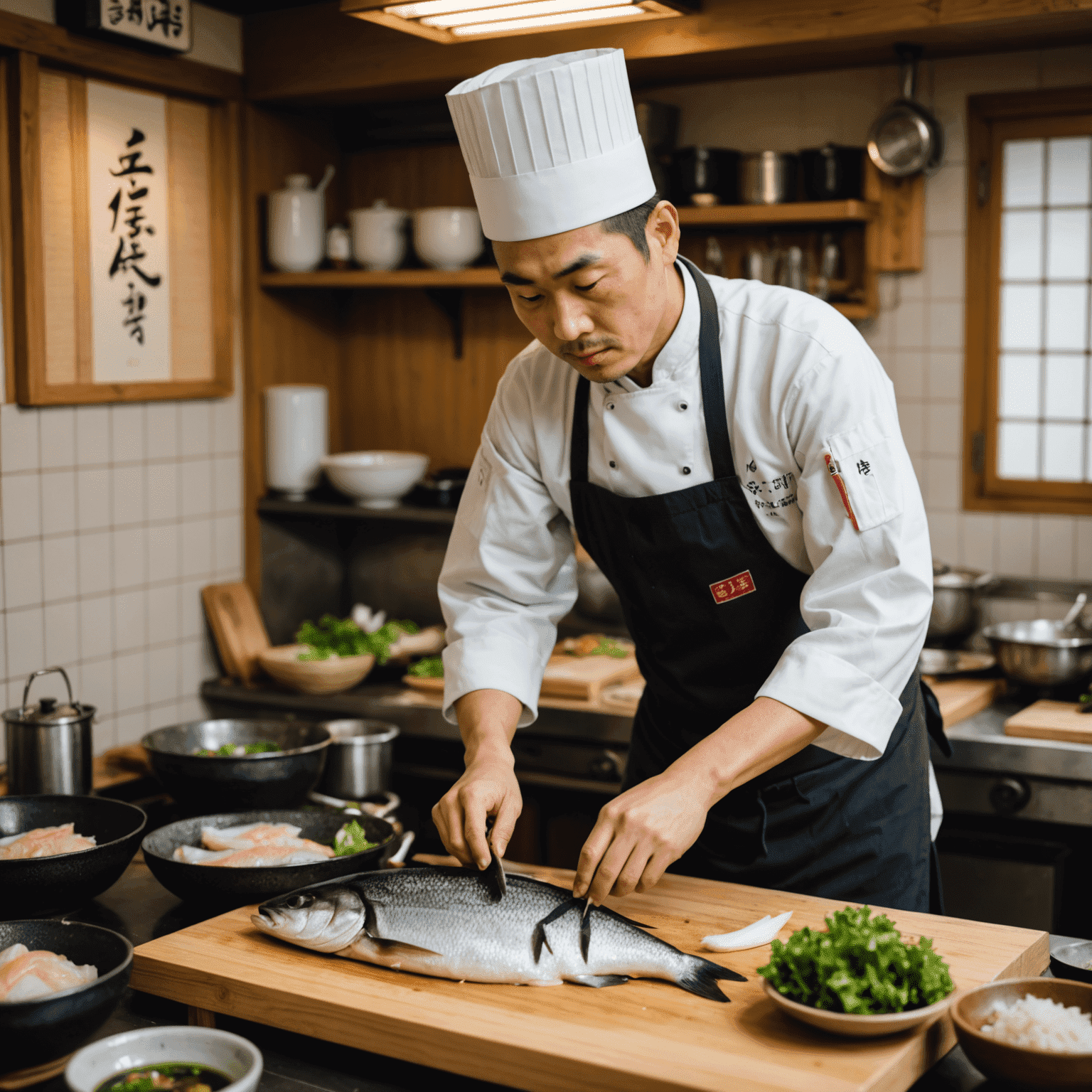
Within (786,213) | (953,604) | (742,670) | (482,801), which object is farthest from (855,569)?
(786,213)

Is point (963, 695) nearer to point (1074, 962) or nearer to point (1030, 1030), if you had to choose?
point (1074, 962)

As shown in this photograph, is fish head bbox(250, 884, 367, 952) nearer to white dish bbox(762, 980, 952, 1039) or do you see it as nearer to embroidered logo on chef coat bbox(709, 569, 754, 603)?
white dish bbox(762, 980, 952, 1039)

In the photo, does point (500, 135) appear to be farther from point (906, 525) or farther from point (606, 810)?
point (606, 810)

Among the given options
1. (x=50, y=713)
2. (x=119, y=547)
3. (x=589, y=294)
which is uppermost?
(x=589, y=294)

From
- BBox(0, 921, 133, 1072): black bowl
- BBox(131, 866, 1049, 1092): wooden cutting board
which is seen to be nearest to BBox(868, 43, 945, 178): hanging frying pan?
BBox(131, 866, 1049, 1092): wooden cutting board

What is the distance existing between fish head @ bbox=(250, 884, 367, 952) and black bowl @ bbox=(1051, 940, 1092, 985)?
34.7 inches

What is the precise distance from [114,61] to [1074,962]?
10.6ft

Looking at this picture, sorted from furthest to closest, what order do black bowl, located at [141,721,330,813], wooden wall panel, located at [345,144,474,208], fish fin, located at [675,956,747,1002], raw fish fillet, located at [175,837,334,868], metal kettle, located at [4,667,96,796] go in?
wooden wall panel, located at [345,144,474,208], metal kettle, located at [4,667,96,796], black bowl, located at [141,721,330,813], raw fish fillet, located at [175,837,334,868], fish fin, located at [675,956,747,1002]

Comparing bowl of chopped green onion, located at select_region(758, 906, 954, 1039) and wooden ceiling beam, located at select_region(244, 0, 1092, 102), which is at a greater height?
wooden ceiling beam, located at select_region(244, 0, 1092, 102)

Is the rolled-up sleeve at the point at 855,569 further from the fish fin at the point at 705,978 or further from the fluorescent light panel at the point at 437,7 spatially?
the fluorescent light panel at the point at 437,7

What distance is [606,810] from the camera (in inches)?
64.8

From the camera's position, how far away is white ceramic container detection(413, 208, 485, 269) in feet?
12.9

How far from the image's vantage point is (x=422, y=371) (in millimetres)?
4445

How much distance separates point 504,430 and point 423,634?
196 centimetres
